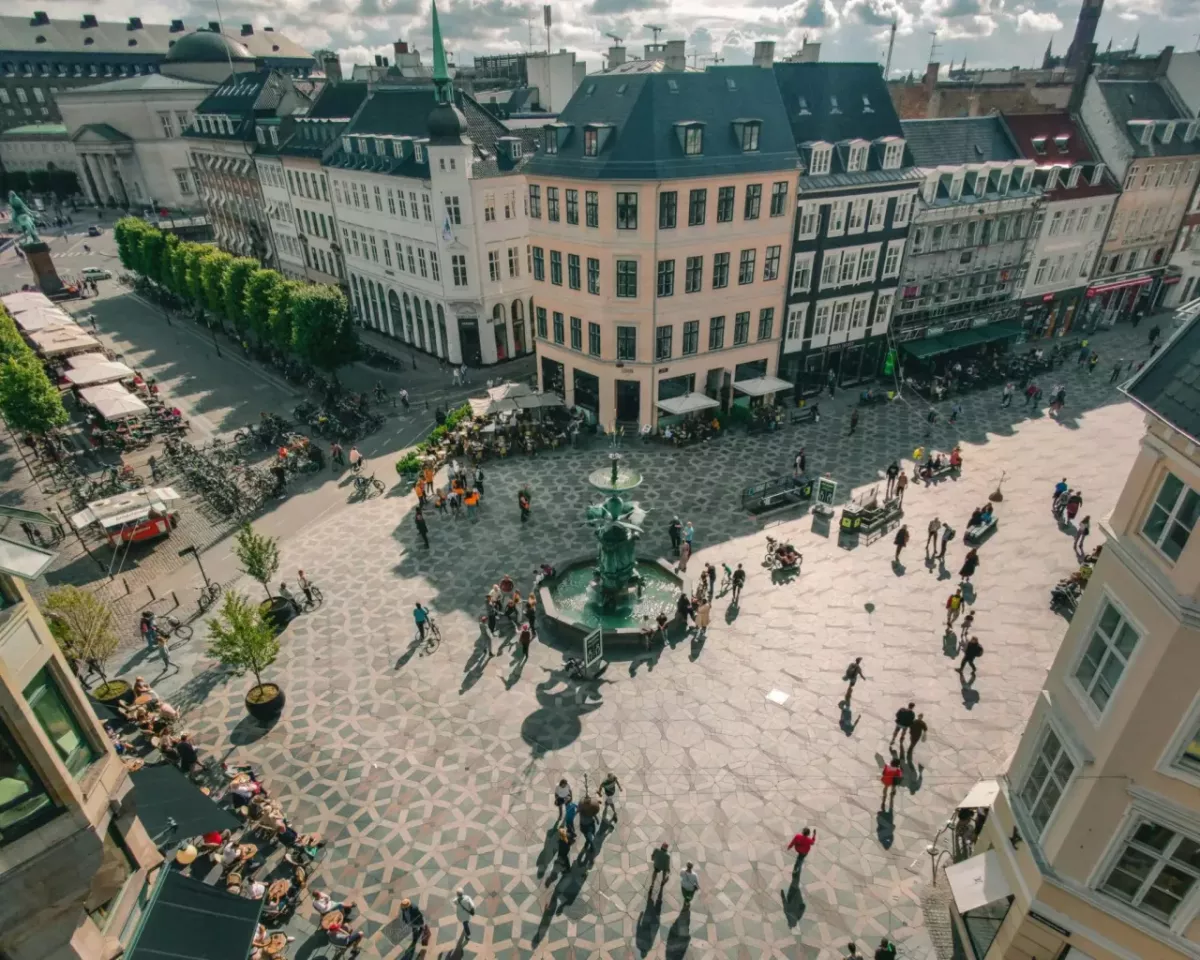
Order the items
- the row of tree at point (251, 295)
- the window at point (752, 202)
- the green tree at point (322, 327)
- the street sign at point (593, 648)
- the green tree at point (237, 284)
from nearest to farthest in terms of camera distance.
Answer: the street sign at point (593, 648), the window at point (752, 202), the green tree at point (322, 327), the row of tree at point (251, 295), the green tree at point (237, 284)

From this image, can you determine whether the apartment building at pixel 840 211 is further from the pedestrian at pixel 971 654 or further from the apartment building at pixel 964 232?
the pedestrian at pixel 971 654

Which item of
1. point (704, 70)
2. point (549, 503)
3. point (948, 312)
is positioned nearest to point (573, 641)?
point (549, 503)

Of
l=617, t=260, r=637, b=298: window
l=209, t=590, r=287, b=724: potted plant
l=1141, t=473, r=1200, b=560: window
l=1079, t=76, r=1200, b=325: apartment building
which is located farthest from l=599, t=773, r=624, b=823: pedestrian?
l=1079, t=76, r=1200, b=325: apartment building

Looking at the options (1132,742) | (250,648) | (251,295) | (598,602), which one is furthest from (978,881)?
(251,295)

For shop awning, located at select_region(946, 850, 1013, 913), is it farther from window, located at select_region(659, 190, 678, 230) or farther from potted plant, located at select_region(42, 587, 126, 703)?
window, located at select_region(659, 190, 678, 230)

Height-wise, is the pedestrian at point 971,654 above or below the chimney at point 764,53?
below

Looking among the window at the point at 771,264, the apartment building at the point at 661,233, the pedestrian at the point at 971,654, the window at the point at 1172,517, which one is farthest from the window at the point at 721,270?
the window at the point at 1172,517

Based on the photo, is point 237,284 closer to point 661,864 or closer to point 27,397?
point 27,397
